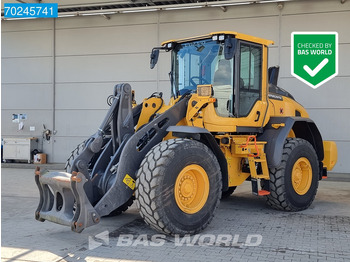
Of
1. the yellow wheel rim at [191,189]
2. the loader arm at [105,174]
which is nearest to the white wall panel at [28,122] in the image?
the loader arm at [105,174]

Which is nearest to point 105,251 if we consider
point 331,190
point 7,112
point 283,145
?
point 283,145

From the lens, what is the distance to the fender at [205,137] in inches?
203

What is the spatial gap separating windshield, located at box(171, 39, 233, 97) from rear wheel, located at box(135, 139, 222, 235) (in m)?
1.36

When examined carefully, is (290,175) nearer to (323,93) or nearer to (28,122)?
(323,93)

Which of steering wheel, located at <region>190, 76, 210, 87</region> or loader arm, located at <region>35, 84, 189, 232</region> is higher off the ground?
steering wheel, located at <region>190, 76, 210, 87</region>

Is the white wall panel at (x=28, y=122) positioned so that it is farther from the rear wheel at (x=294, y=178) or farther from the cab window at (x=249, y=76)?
the rear wheel at (x=294, y=178)

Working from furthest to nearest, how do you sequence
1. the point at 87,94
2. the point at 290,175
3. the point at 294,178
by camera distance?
the point at 87,94 → the point at 294,178 → the point at 290,175

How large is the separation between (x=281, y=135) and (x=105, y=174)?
2947mm

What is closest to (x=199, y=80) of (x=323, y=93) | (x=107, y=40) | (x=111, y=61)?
(x=323, y=93)

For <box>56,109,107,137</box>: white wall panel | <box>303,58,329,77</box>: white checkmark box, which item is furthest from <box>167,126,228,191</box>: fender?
<box>56,109,107,137</box>: white wall panel

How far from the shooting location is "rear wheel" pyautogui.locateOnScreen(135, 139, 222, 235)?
4.67 meters

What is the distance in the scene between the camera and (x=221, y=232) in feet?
17.4

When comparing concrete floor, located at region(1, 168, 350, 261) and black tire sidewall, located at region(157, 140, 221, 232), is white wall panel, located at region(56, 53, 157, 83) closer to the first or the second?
concrete floor, located at region(1, 168, 350, 261)

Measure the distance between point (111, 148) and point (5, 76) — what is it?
35.7 ft
